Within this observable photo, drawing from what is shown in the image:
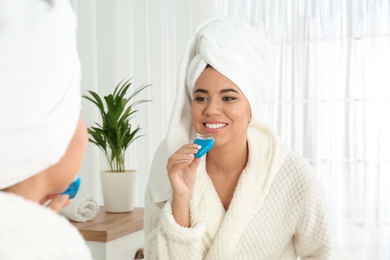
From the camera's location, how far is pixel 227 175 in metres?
1.90

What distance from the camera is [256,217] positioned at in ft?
5.99

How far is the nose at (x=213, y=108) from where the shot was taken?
66.3 inches

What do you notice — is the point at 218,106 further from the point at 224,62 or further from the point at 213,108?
the point at 224,62

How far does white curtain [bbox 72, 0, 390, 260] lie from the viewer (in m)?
4.18

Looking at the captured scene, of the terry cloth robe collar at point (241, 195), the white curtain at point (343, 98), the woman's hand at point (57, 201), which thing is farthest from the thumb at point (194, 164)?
the white curtain at point (343, 98)

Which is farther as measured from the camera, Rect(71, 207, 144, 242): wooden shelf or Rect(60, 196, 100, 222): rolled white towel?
Rect(60, 196, 100, 222): rolled white towel

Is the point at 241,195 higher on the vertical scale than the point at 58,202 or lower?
lower

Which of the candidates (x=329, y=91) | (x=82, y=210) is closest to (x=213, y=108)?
(x=82, y=210)

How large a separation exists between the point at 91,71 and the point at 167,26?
42.3 inches

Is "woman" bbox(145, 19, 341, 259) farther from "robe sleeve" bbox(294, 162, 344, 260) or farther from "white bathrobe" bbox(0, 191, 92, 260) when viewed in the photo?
"white bathrobe" bbox(0, 191, 92, 260)

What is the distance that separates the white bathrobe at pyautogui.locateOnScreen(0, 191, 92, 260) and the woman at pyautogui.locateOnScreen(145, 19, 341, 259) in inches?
36.9

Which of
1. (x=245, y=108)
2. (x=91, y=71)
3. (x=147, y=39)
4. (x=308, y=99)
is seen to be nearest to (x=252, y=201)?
(x=245, y=108)

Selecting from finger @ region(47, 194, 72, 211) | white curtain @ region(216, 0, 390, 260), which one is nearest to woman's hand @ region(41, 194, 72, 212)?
finger @ region(47, 194, 72, 211)

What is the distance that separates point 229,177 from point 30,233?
1.21 m
